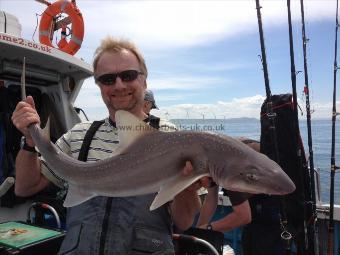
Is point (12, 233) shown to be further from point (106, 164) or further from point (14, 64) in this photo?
point (14, 64)

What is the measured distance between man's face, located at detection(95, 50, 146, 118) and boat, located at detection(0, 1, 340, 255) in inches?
124

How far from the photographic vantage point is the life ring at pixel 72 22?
7.67 m

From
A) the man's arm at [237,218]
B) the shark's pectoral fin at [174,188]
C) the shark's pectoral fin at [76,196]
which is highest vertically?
the shark's pectoral fin at [174,188]

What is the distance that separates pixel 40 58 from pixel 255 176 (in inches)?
205

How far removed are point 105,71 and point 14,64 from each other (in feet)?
Answer: 13.3

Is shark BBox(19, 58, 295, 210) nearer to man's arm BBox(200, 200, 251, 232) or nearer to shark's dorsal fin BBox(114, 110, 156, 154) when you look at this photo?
shark's dorsal fin BBox(114, 110, 156, 154)

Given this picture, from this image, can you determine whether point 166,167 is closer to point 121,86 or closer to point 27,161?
point 121,86

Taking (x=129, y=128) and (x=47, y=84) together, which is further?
(x=47, y=84)

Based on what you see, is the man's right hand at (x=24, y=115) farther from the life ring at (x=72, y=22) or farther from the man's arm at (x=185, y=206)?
the life ring at (x=72, y=22)

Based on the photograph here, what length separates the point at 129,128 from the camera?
255 cm

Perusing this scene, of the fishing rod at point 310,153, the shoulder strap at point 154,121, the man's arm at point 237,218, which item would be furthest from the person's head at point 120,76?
the fishing rod at point 310,153

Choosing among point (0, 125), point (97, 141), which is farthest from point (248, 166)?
point (0, 125)

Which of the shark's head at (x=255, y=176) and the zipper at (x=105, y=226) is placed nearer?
the shark's head at (x=255, y=176)

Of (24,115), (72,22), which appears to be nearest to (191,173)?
(24,115)
